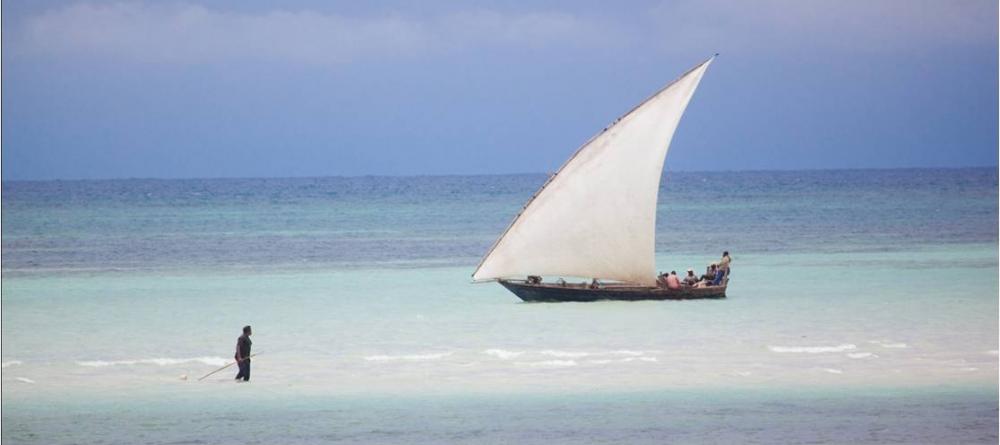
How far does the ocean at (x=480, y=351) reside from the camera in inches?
719

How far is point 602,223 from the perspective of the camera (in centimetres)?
3019

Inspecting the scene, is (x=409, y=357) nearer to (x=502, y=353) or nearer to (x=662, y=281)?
(x=502, y=353)

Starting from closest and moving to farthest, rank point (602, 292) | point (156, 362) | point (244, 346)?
point (244, 346), point (156, 362), point (602, 292)

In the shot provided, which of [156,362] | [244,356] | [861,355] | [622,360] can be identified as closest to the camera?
[244,356]

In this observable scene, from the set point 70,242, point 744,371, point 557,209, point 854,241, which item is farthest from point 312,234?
point 744,371

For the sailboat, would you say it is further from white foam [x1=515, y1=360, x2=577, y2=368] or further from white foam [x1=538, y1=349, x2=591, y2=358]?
white foam [x1=515, y1=360, x2=577, y2=368]

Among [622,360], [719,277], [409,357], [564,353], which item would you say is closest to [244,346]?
[409,357]

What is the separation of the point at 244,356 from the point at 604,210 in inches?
415

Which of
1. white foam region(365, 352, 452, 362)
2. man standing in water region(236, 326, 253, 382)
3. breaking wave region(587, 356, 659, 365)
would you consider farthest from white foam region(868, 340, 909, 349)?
man standing in water region(236, 326, 253, 382)

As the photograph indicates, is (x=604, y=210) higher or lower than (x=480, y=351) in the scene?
higher

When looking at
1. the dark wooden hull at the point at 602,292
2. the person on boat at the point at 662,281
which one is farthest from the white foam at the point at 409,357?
the person on boat at the point at 662,281

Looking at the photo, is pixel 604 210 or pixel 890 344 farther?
pixel 604 210

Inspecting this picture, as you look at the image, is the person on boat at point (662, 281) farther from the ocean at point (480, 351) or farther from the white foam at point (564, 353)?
the white foam at point (564, 353)

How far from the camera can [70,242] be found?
180 ft
